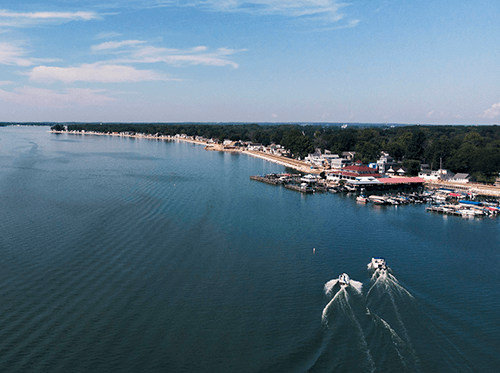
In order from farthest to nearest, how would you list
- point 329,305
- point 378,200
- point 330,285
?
point 378,200 → point 330,285 → point 329,305

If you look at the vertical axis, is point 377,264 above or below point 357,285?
above

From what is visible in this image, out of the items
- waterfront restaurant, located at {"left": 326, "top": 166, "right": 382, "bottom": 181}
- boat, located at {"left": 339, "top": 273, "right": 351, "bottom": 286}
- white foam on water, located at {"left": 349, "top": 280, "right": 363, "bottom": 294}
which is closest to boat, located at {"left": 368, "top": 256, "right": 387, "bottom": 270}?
white foam on water, located at {"left": 349, "top": 280, "right": 363, "bottom": 294}

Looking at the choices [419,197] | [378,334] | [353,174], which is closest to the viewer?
[378,334]

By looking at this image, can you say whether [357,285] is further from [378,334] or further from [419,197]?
[419,197]

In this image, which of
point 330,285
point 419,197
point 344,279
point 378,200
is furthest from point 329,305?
point 419,197

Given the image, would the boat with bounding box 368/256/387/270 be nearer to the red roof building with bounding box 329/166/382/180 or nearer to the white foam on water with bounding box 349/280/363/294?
the white foam on water with bounding box 349/280/363/294

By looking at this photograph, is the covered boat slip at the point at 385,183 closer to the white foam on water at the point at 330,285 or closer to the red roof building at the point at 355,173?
the red roof building at the point at 355,173

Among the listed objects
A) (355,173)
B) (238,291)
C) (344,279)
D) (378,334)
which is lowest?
(378,334)

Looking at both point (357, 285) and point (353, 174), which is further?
point (353, 174)

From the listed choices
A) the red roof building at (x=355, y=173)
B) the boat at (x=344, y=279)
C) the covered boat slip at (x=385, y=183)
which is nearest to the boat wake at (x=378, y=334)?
A: the boat at (x=344, y=279)
